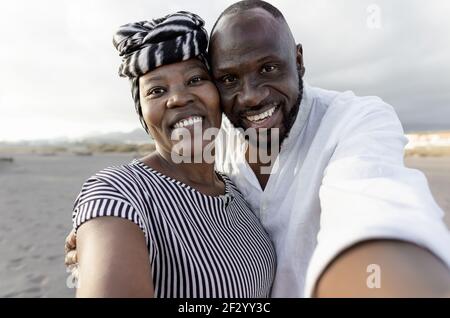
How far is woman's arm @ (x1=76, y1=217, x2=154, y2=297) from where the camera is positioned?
1.12 m

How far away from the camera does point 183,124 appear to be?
185cm

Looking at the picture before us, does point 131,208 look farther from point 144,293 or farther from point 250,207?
point 250,207

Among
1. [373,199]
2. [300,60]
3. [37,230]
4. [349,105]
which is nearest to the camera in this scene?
[373,199]

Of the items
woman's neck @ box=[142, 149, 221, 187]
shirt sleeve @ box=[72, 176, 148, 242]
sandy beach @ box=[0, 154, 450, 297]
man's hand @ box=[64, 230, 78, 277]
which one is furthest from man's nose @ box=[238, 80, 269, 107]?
sandy beach @ box=[0, 154, 450, 297]

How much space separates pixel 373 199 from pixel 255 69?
100cm

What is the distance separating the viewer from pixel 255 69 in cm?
193

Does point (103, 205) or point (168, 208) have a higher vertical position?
point (103, 205)

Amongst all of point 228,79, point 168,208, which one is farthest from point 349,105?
point 168,208

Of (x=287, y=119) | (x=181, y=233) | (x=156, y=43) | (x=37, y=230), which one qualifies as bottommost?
(x=37, y=230)

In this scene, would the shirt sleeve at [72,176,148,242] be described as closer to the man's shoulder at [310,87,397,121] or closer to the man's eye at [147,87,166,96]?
the man's eye at [147,87,166,96]

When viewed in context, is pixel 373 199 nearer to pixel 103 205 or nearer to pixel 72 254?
pixel 103 205

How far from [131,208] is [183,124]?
60 cm
